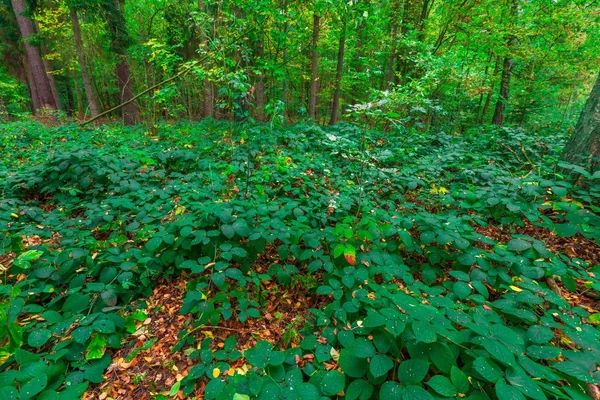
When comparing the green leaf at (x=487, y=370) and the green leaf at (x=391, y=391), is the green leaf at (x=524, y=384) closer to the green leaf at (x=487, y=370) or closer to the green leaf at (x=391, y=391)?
the green leaf at (x=487, y=370)

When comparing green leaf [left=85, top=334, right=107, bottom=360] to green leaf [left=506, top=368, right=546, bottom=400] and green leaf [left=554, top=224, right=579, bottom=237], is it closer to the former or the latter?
green leaf [left=506, top=368, right=546, bottom=400]

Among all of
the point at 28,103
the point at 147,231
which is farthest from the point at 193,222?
the point at 28,103

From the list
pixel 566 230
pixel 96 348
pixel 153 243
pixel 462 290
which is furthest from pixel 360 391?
pixel 566 230

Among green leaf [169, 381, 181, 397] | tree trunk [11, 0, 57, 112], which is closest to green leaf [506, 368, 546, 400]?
green leaf [169, 381, 181, 397]

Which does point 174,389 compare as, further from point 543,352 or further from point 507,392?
point 543,352

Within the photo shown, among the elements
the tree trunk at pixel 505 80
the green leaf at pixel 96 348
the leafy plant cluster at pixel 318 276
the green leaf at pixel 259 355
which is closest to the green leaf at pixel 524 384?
the leafy plant cluster at pixel 318 276

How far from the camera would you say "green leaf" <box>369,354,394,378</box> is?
1265 millimetres

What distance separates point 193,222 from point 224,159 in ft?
9.38

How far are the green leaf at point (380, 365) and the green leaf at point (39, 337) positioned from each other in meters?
2.08

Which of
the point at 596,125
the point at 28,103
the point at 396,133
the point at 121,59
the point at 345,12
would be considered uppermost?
the point at 345,12

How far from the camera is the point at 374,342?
4.65 ft

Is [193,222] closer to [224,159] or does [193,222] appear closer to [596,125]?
[224,159]

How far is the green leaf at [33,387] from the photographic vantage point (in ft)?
4.54

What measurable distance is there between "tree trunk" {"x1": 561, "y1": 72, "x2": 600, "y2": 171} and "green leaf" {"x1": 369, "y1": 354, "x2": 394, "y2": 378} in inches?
161
